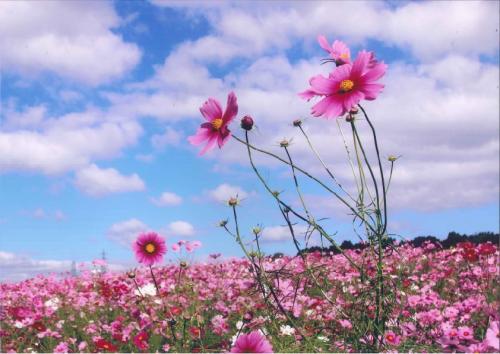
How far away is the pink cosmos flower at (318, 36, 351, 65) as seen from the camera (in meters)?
1.96

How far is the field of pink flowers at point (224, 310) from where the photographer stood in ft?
11.0

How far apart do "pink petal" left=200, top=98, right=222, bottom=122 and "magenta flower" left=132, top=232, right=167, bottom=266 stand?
109cm

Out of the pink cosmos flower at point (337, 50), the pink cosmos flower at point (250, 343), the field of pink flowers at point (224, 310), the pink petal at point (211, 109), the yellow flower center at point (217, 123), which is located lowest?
the pink cosmos flower at point (250, 343)

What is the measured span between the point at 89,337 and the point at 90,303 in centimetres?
86

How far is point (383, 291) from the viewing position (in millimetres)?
2107

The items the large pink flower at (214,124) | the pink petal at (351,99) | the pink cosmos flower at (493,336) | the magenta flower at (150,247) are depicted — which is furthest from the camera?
the magenta flower at (150,247)

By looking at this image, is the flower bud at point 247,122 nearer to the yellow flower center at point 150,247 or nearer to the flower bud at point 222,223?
the flower bud at point 222,223

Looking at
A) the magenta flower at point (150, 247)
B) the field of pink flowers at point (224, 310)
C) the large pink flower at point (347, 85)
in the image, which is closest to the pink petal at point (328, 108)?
the large pink flower at point (347, 85)

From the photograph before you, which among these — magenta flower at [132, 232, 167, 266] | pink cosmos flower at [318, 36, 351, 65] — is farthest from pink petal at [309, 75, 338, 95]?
magenta flower at [132, 232, 167, 266]

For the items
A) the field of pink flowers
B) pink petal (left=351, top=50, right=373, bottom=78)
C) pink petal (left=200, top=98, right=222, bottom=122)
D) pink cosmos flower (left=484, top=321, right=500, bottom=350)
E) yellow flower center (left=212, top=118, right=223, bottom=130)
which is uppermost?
pink petal (left=351, top=50, right=373, bottom=78)

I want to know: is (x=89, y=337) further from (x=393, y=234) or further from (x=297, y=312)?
(x=393, y=234)

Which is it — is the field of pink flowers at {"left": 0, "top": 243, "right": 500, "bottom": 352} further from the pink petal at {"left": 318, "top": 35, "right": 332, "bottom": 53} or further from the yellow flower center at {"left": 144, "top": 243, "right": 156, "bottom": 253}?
the pink petal at {"left": 318, "top": 35, "right": 332, "bottom": 53}

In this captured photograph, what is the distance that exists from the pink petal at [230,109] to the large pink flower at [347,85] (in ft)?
0.82

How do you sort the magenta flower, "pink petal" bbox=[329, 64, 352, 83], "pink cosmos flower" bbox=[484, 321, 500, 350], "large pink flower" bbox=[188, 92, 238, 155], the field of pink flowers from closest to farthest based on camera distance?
"pink cosmos flower" bbox=[484, 321, 500, 350] → "pink petal" bbox=[329, 64, 352, 83] → "large pink flower" bbox=[188, 92, 238, 155] → the magenta flower → the field of pink flowers
